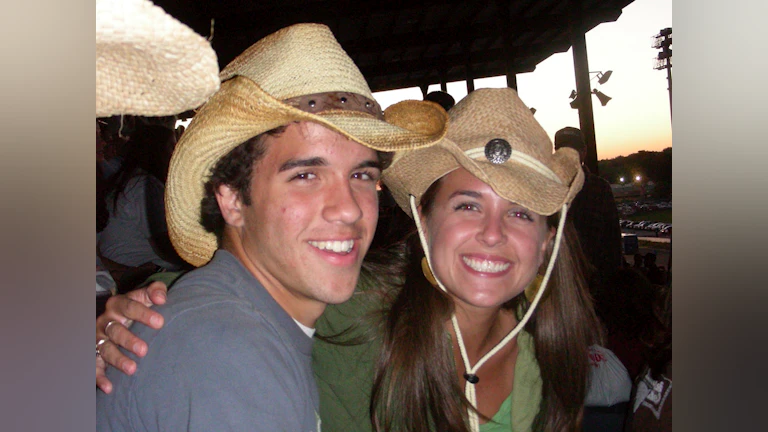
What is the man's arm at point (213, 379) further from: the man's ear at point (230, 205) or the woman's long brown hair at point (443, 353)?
the woman's long brown hair at point (443, 353)

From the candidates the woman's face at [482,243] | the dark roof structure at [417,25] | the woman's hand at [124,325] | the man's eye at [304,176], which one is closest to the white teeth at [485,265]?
the woman's face at [482,243]

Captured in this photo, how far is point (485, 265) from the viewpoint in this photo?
185 centimetres

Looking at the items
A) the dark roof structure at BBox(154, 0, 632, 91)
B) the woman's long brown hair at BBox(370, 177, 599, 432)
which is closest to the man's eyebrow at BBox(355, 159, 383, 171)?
the woman's long brown hair at BBox(370, 177, 599, 432)

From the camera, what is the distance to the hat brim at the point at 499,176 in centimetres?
173

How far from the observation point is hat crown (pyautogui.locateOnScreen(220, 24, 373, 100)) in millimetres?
1397

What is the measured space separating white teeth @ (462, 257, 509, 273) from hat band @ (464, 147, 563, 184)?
0.37 meters

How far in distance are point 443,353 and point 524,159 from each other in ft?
2.64

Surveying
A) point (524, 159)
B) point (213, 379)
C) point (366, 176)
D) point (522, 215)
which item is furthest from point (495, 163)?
point (213, 379)

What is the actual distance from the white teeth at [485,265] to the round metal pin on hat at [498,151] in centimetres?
37

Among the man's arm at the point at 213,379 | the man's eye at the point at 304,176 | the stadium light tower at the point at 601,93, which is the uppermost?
the stadium light tower at the point at 601,93

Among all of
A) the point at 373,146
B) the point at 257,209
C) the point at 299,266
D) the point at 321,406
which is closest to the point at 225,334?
the point at 299,266

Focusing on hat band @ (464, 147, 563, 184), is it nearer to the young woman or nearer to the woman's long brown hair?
the young woman

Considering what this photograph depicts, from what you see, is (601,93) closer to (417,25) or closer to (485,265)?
(417,25)

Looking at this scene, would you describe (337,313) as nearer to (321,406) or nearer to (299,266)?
(321,406)
